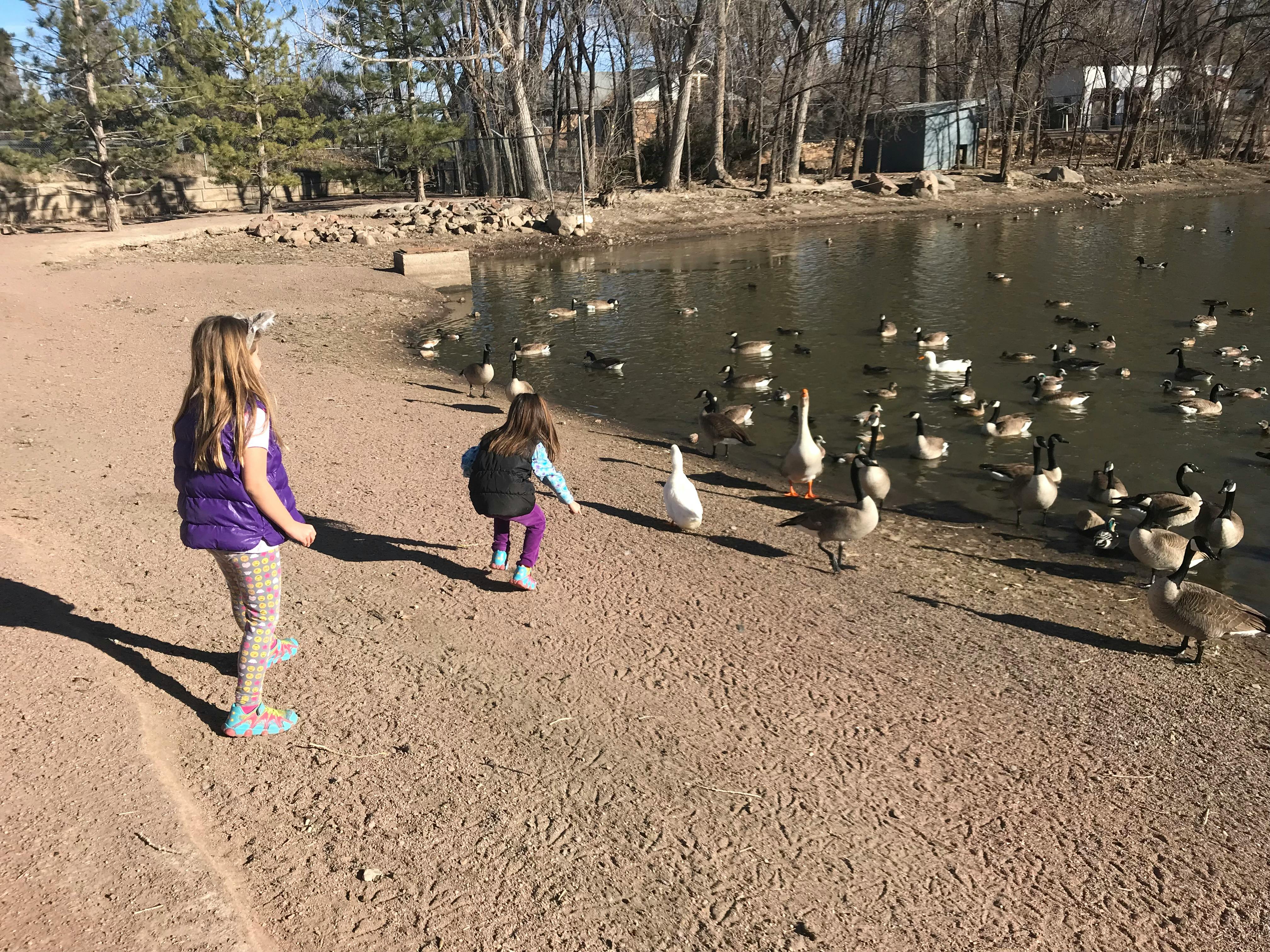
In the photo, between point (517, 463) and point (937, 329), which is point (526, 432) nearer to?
point (517, 463)

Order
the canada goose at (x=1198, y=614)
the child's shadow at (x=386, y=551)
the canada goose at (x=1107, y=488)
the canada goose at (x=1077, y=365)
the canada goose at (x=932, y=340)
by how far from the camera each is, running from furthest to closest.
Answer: the canada goose at (x=932, y=340) < the canada goose at (x=1077, y=365) < the canada goose at (x=1107, y=488) < the child's shadow at (x=386, y=551) < the canada goose at (x=1198, y=614)

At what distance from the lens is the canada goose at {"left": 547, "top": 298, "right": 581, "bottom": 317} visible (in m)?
22.8

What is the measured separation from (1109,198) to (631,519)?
4504 centimetres

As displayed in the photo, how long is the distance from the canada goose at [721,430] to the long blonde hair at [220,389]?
8.36 m

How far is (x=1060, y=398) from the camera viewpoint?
14977 millimetres

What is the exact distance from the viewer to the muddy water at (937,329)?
12.3m

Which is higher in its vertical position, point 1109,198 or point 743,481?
point 1109,198

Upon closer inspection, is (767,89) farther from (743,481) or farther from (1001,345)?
(743,481)

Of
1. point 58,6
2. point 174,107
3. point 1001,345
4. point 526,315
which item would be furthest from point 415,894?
point 174,107

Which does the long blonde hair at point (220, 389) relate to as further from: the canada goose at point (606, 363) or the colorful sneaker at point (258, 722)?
the canada goose at point (606, 363)

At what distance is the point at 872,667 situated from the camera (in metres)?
6.16

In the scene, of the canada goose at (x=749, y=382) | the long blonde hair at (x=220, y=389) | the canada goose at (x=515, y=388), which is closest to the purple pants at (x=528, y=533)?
the long blonde hair at (x=220, y=389)

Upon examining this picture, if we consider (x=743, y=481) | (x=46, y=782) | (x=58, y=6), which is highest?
(x=58, y=6)

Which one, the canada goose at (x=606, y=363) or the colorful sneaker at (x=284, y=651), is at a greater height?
the colorful sneaker at (x=284, y=651)
